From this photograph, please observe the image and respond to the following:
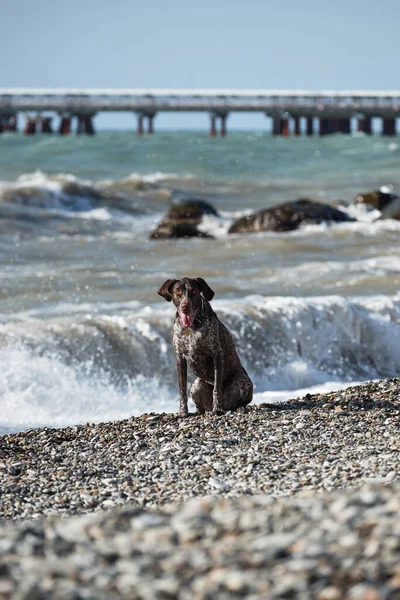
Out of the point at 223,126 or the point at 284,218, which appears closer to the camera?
the point at 284,218

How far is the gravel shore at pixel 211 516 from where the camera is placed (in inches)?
150

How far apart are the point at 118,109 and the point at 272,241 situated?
2664 inches

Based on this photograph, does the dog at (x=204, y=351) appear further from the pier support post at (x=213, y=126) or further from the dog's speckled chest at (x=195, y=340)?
the pier support post at (x=213, y=126)

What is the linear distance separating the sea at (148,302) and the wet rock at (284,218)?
0.44 m

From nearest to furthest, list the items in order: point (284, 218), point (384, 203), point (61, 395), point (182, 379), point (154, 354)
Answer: point (182, 379) → point (61, 395) → point (154, 354) → point (284, 218) → point (384, 203)

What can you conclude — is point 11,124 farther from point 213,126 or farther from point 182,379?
point 182,379

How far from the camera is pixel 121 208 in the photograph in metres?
30.8

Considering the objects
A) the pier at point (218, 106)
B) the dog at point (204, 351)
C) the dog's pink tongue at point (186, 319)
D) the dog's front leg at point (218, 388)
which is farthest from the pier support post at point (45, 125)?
the dog's pink tongue at point (186, 319)

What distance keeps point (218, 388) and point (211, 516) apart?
408 cm

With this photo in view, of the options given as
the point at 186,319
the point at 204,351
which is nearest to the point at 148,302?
the point at 204,351

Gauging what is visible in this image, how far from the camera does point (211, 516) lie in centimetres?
451

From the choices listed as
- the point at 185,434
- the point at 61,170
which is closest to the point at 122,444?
the point at 185,434

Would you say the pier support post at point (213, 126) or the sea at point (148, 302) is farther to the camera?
the pier support post at point (213, 126)

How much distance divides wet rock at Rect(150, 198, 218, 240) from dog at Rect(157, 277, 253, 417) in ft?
48.1
